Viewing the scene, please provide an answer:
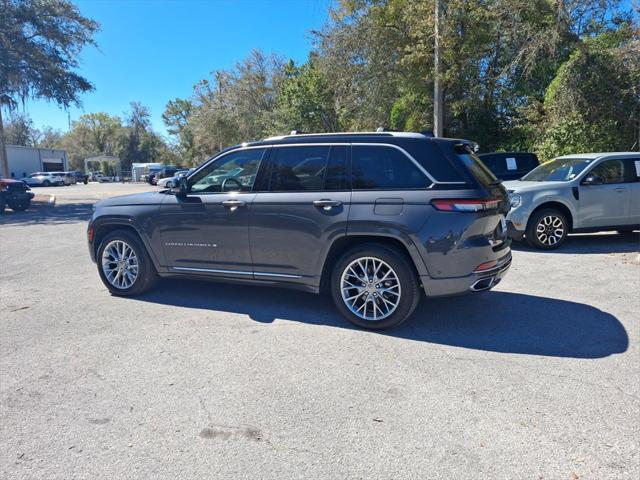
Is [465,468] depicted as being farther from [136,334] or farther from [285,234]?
[136,334]

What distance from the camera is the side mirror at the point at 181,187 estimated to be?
209 inches

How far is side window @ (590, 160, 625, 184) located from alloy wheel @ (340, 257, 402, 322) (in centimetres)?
589

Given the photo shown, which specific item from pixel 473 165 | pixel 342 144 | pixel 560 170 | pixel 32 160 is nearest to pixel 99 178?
pixel 32 160

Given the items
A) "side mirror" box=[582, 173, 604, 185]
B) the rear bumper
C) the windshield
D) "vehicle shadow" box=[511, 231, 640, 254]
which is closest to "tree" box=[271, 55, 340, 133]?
the windshield

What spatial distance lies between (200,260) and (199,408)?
2385mm

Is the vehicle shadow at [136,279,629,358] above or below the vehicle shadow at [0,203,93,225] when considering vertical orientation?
below

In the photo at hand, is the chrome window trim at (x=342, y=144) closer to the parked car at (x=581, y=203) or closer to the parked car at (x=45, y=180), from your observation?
the parked car at (x=581, y=203)

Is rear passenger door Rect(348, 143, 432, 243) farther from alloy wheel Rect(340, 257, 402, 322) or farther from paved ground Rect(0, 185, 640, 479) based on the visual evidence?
paved ground Rect(0, 185, 640, 479)

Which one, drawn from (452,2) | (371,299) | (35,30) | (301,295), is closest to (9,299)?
(301,295)

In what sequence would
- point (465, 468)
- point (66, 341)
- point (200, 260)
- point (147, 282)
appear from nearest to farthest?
1. point (465, 468)
2. point (66, 341)
3. point (200, 260)
4. point (147, 282)

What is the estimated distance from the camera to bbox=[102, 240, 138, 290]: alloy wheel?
18.8 ft

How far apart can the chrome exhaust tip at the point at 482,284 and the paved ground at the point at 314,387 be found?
474mm

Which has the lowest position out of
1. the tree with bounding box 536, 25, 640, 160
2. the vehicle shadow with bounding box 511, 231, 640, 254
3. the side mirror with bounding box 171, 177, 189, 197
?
the vehicle shadow with bounding box 511, 231, 640, 254

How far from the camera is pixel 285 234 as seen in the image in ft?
15.6
